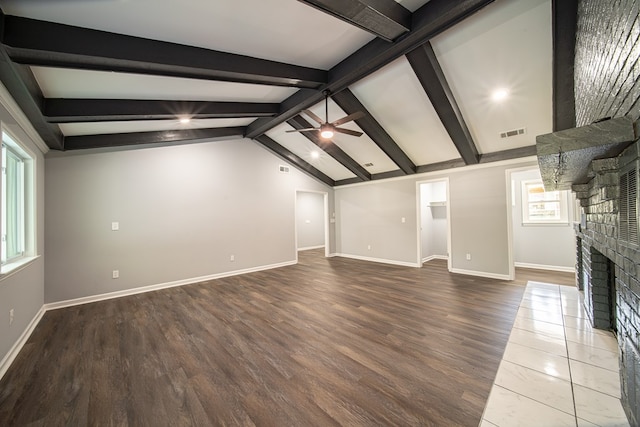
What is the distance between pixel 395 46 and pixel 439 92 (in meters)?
1.05

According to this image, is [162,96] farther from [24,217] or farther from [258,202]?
[258,202]

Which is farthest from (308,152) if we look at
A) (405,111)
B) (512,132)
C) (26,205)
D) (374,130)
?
(26,205)

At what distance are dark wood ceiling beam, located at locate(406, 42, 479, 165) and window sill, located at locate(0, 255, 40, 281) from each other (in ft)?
15.4

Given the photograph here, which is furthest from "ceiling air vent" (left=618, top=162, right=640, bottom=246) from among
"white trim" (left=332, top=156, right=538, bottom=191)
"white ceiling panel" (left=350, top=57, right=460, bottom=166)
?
"white trim" (left=332, top=156, right=538, bottom=191)

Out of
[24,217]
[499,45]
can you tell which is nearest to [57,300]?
[24,217]

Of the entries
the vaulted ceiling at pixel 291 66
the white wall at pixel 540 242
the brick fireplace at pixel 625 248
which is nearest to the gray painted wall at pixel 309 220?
the vaulted ceiling at pixel 291 66

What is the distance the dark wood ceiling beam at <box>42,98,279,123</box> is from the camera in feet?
9.59

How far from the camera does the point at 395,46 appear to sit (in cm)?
266

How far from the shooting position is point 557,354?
86.4 inches

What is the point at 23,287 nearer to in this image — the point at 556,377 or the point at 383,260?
the point at 556,377

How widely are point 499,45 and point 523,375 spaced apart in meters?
3.29

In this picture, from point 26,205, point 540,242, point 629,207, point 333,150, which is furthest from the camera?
point 333,150

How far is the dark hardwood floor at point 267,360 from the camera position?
1626 mm

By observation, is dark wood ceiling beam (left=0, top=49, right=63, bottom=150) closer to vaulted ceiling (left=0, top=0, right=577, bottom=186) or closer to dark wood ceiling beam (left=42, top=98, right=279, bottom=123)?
vaulted ceiling (left=0, top=0, right=577, bottom=186)
